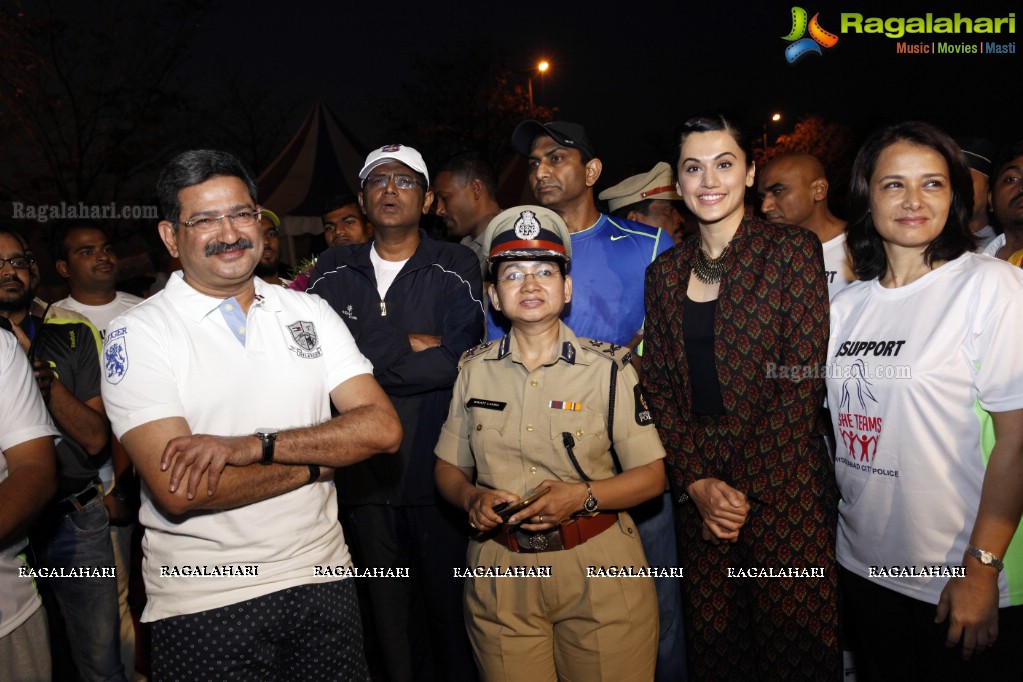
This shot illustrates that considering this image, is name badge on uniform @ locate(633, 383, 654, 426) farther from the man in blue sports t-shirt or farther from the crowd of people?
the man in blue sports t-shirt

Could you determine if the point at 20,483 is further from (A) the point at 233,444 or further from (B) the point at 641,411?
(B) the point at 641,411

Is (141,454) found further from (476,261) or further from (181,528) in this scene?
(476,261)

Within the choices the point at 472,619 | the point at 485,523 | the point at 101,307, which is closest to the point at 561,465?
the point at 485,523

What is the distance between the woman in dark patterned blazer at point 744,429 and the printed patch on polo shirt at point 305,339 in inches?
51.9

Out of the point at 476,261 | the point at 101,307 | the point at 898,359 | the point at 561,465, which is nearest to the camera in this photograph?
the point at 898,359

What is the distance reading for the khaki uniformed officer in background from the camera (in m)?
2.47

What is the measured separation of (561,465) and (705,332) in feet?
2.49

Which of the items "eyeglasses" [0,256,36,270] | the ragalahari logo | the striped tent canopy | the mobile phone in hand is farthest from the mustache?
the striped tent canopy

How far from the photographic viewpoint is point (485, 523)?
243 centimetres

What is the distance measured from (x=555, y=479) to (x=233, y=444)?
3.80 feet

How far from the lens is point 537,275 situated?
2709 millimetres

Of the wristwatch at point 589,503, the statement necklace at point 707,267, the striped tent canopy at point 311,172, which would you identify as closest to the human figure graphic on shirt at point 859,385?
the statement necklace at point 707,267

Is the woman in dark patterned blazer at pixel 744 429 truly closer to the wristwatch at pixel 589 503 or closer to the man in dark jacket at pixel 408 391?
the wristwatch at pixel 589 503

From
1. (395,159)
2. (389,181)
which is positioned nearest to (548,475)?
(389,181)
